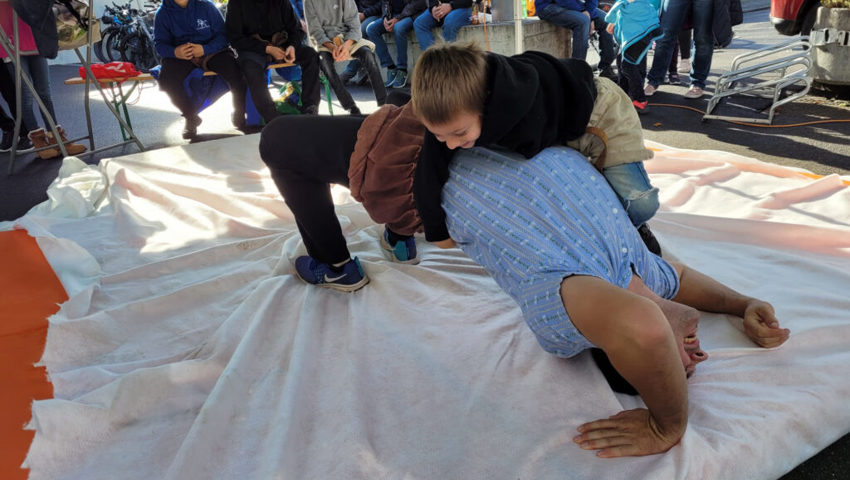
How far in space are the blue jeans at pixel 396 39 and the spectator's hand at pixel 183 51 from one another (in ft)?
7.75

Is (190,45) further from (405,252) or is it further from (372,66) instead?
(405,252)

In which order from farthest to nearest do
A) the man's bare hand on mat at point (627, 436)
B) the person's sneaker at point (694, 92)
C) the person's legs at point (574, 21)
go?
the person's legs at point (574, 21) → the person's sneaker at point (694, 92) → the man's bare hand on mat at point (627, 436)

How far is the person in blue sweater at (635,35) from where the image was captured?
12.6 ft

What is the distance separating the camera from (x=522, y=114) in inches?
43.1

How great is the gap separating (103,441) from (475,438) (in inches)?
33.4

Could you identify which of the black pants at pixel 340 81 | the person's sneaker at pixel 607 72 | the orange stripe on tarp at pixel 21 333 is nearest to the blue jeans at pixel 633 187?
the orange stripe on tarp at pixel 21 333

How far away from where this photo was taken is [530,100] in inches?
43.3

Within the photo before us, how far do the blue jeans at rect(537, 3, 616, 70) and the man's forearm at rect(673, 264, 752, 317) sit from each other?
399 centimetres

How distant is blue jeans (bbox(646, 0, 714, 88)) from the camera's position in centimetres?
400

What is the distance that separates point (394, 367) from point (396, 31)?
4954mm

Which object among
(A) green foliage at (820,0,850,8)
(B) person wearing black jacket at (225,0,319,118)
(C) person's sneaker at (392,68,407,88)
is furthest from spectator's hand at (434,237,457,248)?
(C) person's sneaker at (392,68,407,88)

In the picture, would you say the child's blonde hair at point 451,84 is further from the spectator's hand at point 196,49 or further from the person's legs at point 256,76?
the spectator's hand at point 196,49

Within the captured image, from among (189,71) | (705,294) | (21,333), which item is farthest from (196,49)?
(705,294)

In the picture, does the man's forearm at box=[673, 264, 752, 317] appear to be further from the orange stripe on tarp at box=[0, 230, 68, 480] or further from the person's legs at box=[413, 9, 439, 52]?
the person's legs at box=[413, 9, 439, 52]
